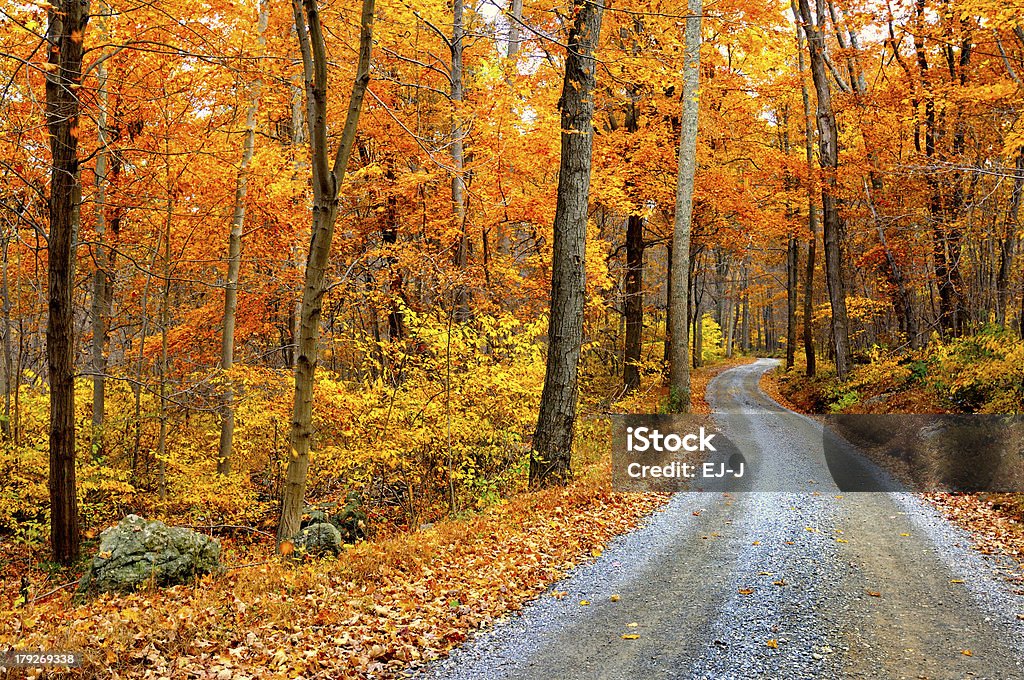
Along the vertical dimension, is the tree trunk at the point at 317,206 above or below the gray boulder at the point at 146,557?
above

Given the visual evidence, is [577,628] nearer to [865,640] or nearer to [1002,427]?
[865,640]

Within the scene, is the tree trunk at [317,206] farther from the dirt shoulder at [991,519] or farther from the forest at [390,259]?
the dirt shoulder at [991,519]

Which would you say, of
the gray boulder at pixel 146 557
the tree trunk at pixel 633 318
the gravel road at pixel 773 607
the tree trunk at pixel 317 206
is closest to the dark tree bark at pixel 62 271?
the gray boulder at pixel 146 557

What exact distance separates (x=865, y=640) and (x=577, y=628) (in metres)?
2.22

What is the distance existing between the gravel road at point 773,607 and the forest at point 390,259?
556 mm

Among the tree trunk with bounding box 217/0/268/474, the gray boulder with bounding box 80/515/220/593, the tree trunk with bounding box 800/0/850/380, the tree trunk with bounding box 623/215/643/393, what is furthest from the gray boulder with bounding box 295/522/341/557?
the tree trunk with bounding box 800/0/850/380

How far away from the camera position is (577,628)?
5.48 m

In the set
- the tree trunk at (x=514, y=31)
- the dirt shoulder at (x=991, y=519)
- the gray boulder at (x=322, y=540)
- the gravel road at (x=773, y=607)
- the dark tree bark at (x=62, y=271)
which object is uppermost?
the tree trunk at (x=514, y=31)

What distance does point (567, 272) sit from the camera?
32.8ft

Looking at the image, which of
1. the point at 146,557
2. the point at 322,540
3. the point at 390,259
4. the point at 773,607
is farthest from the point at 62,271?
the point at 773,607

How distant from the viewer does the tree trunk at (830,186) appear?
61.1 feet

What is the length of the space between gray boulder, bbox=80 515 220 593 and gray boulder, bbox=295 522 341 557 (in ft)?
3.54

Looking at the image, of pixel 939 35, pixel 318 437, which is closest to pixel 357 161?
pixel 318 437

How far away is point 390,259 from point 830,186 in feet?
40.7
